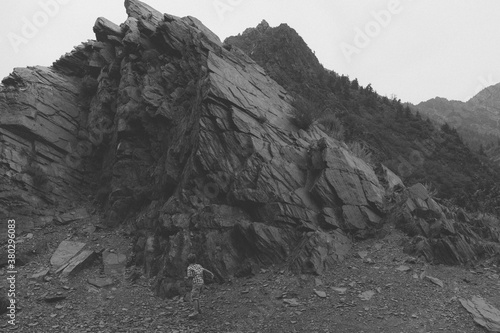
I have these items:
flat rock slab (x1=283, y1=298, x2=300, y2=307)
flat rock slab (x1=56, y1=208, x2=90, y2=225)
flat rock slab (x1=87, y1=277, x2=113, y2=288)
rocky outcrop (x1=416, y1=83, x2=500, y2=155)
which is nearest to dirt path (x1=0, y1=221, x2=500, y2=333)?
flat rock slab (x1=283, y1=298, x2=300, y2=307)

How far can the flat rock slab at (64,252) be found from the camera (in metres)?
11.6

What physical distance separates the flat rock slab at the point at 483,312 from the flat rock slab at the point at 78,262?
36.5 ft

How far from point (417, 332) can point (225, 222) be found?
5.91 metres

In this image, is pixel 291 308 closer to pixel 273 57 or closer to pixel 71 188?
pixel 71 188

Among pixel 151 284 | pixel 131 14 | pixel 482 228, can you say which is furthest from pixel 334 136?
pixel 131 14

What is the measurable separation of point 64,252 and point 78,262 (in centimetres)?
125

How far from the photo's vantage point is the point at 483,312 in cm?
771

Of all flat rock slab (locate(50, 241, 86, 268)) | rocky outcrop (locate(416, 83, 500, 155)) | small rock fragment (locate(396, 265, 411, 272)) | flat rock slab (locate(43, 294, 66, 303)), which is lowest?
small rock fragment (locate(396, 265, 411, 272))

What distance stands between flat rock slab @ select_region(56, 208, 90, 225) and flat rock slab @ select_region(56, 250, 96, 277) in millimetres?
2887

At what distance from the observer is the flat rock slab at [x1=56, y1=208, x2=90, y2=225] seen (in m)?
14.1

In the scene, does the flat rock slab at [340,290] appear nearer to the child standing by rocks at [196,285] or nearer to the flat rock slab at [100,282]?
the child standing by rocks at [196,285]

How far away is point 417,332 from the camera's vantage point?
7262 mm

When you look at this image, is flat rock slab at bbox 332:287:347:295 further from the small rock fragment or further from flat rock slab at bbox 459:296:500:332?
flat rock slab at bbox 459:296:500:332

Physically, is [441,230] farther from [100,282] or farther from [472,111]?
[472,111]
